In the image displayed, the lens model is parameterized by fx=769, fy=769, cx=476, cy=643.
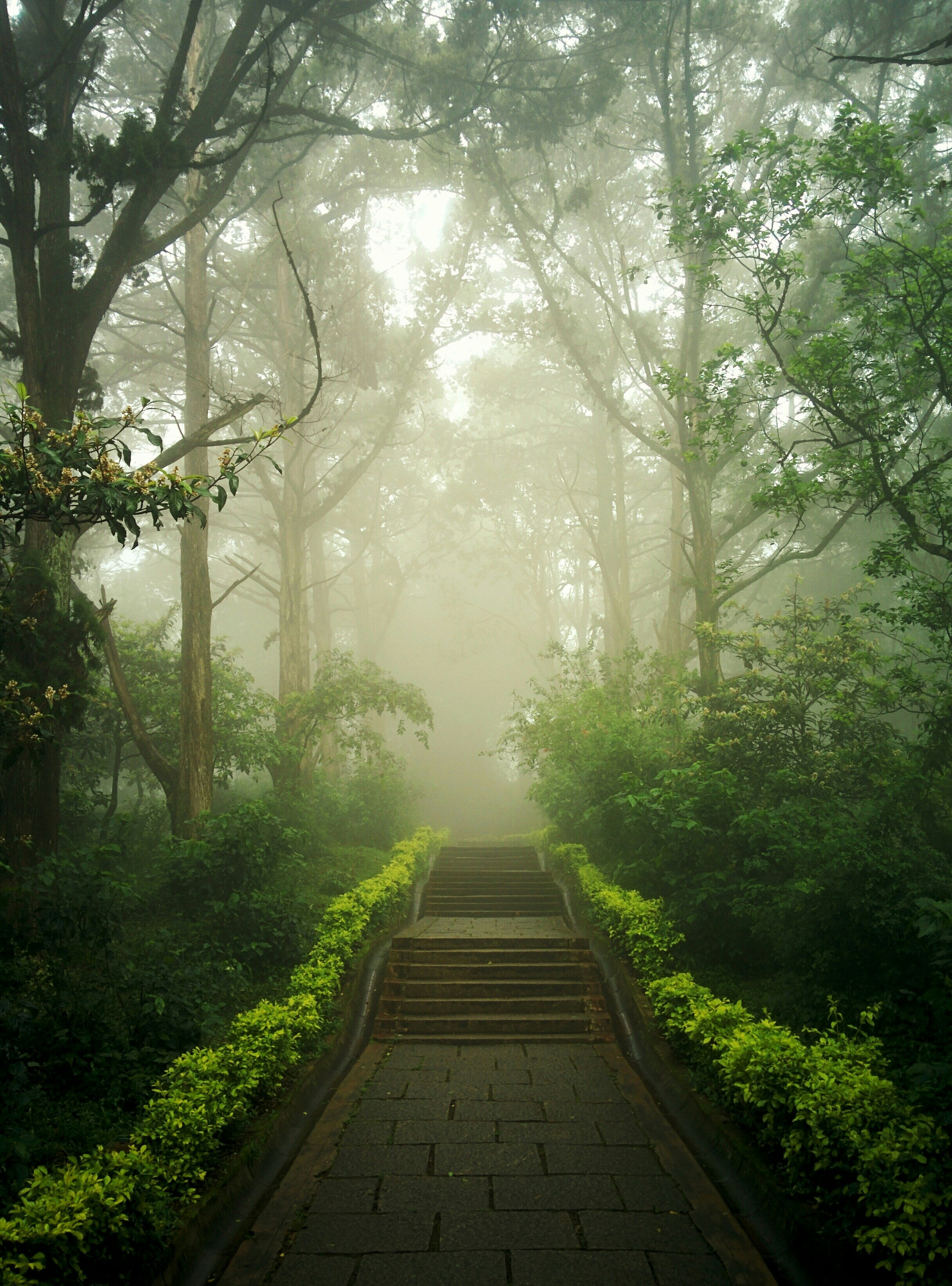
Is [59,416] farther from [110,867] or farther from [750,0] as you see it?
[750,0]

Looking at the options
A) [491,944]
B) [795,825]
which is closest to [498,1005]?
[491,944]

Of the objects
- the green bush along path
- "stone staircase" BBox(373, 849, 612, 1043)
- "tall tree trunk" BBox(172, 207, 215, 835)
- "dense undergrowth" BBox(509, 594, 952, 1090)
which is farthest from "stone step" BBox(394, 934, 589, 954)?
"tall tree trunk" BBox(172, 207, 215, 835)

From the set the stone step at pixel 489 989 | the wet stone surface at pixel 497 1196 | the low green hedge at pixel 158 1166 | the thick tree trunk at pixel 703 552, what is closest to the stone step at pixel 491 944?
the stone step at pixel 489 989

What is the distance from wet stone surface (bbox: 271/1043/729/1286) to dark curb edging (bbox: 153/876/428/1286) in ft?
1.04

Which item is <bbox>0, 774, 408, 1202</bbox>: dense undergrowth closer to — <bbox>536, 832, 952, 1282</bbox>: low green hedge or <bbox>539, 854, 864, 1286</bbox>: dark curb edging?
<bbox>539, 854, 864, 1286</bbox>: dark curb edging

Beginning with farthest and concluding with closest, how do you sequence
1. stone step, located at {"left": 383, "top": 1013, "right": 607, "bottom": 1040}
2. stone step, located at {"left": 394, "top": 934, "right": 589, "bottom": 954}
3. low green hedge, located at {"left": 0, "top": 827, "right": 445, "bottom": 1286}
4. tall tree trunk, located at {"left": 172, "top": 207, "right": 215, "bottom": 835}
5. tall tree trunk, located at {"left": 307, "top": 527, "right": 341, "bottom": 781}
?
tall tree trunk, located at {"left": 307, "top": 527, "right": 341, "bottom": 781}
tall tree trunk, located at {"left": 172, "top": 207, "right": 215, "bottom": 835}
stone step, located at {"left": 394, "top": 934, "right": 589, "bottom": 954}
stone step, located at {"left": 383, "top": 1013, "right": 607, "bottom": 1040}
low green hedge, located at {"left": 0, "top": 827, "right": 445, "bottom": 1286}

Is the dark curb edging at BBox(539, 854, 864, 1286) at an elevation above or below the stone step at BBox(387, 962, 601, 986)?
below

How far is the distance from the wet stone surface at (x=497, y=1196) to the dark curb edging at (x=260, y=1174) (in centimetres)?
32

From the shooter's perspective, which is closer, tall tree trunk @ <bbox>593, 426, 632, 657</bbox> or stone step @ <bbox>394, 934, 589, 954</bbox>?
stone step @ <bbox>394, 934, 589, 954</bbox>

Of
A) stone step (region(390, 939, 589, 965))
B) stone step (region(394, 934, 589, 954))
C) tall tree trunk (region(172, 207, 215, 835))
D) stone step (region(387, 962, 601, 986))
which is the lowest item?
stone step (region(387, 962, 601, 986))

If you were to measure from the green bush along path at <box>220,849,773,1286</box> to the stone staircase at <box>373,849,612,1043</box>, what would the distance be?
0.02 m

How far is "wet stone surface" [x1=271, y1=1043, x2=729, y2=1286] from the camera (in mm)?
3688

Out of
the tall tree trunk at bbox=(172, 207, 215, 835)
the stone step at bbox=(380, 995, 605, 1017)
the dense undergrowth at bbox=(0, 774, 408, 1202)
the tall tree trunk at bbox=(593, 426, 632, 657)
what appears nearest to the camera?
the dense undergrowth at bbox=(0, 774, 408, 1202)

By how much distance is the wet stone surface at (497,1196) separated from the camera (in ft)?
12.1
